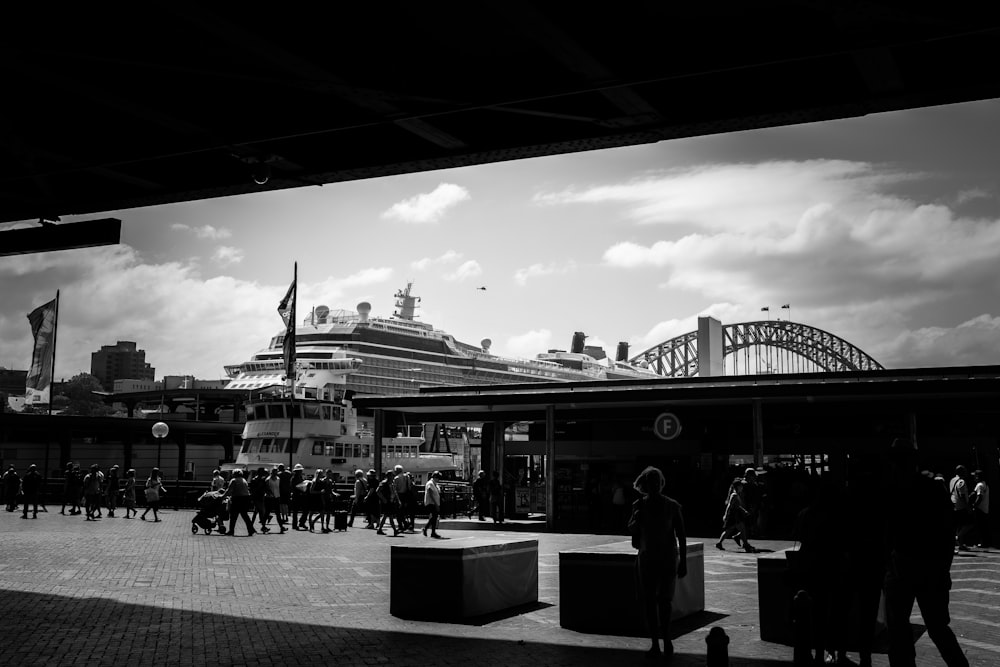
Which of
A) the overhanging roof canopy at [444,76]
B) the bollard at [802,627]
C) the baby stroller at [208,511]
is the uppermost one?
the overhanging roof canopy at [444,76]

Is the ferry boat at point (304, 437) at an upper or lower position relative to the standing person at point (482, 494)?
upper

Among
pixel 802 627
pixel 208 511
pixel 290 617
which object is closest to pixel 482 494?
pixel 208 511

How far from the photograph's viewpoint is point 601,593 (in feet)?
30.0

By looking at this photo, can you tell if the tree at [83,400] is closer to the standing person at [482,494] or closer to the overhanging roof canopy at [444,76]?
the standing person at [482,494]

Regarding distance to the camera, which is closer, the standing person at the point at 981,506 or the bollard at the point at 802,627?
the bollard at the point at 802,627

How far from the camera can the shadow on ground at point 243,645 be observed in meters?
7.62

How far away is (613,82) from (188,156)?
5.28 m

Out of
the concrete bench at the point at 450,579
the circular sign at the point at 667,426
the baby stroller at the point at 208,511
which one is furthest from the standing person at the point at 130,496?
the concrete bench at the point at 450,579

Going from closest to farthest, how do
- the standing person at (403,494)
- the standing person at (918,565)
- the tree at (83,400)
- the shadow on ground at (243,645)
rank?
the standing person at (918,565) < the shadow on ground at (243,645) < the standing person at (403,494) < the tree at (83,400)

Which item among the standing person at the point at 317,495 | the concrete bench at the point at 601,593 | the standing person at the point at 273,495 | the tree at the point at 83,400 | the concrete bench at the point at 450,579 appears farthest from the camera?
the tree at the point at 83,400

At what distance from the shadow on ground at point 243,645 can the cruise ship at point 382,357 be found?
220 feet

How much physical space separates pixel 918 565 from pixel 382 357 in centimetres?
8111

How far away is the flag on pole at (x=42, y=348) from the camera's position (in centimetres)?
3344

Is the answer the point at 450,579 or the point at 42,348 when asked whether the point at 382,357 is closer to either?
the point at 42,348
